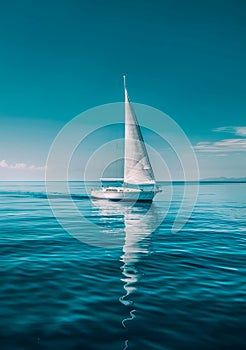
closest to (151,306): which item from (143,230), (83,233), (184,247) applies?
(184,247)

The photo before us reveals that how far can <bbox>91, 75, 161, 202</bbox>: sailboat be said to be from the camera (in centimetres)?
4676

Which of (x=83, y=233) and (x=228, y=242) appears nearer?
(x=228, y=242)

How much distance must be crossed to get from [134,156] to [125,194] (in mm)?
7623

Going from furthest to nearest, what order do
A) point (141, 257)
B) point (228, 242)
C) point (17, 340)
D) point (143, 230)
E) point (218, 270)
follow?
point (143, 230), point (228, 242), point (141, 257), point (218, 270), point (17, 340)

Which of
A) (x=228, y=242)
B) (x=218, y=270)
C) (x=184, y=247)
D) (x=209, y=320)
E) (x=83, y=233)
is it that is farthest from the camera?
(x=83, y=233)

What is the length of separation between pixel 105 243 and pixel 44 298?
27.8 ft

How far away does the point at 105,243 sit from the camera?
53.3 ft

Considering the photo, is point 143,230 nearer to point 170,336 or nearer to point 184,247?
point 184,247

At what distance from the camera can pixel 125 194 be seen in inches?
1845

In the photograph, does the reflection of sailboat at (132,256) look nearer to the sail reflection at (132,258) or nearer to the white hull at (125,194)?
the sail reflection at (132,258)

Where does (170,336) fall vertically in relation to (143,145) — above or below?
below

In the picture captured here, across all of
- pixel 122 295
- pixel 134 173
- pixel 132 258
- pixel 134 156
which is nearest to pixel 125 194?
pixel 134 173

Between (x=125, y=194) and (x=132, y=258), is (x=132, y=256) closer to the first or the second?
(x=132, y=258)

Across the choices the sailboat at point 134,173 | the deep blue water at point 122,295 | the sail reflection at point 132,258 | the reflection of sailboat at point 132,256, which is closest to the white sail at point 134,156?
the sailboat at point 134,173
